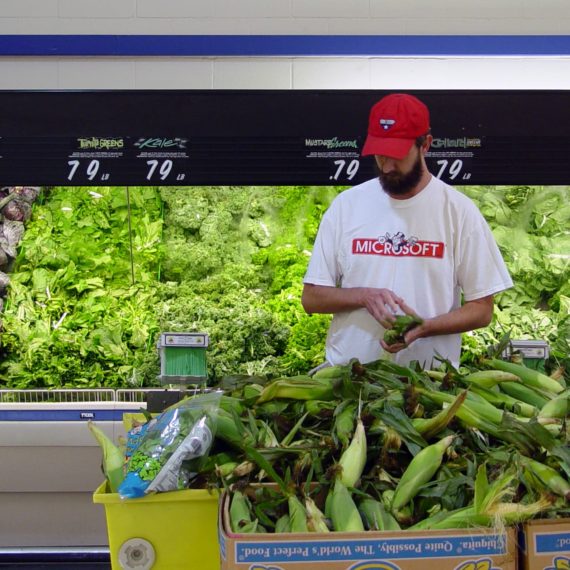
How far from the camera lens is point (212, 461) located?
2477 mm

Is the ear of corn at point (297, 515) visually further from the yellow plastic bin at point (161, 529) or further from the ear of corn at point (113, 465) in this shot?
the ear of corn at point (113, 465)

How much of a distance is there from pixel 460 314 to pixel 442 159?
62.1 inches

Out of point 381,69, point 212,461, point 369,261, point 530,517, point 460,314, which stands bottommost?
point 530,517

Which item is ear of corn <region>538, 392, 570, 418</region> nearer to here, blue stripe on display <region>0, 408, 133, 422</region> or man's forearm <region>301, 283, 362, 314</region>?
man's forearm <region>301, 283, 362, 314</region>

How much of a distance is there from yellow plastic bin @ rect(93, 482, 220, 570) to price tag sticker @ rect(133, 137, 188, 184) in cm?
295

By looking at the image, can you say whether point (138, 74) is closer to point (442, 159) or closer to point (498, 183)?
point (442, 159)

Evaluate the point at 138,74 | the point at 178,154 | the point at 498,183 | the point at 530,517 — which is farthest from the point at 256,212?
the point at 530,517

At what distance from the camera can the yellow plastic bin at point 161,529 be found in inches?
90.7

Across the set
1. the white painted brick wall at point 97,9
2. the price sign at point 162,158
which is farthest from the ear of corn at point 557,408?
the white painted brick wall at point 97,9

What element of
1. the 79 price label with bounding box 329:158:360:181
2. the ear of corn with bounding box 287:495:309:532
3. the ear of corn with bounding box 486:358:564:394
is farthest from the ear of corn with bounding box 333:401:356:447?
the 79 price label with bounding box 329:158:360:181

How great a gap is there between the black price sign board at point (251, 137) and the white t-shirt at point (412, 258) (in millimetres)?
1226

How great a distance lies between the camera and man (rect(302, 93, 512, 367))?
3.81 m

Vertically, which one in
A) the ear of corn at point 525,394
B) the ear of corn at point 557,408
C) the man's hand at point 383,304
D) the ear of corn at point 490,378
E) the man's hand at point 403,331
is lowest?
the ear of corn at point 557,408

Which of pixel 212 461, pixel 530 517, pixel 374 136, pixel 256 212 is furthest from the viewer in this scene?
pixel 256 212
